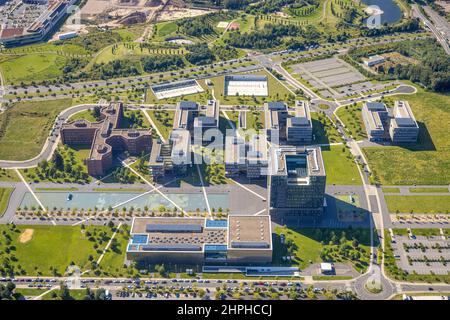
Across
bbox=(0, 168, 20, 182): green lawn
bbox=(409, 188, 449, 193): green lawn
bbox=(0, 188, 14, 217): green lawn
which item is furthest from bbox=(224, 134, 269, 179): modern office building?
bbox=(0, 188, 14, 217): green lawn

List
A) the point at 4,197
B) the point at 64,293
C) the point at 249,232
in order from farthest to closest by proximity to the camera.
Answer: the point at 4,197
the point at 249,232
the point at 64,293

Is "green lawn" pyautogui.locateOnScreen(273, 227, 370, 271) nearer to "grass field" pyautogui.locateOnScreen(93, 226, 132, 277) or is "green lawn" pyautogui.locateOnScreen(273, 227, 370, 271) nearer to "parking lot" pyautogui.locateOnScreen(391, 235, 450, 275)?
"parking lot" pyautogui.locateOnScreen(391, 235, 450, 275)

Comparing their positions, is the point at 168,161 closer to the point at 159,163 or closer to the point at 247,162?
the point at 159,163

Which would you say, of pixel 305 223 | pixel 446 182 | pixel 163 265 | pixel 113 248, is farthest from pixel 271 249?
pixel 446 182

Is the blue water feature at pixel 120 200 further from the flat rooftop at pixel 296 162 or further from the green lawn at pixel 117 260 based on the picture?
the flat rooftop at pixel 296 162

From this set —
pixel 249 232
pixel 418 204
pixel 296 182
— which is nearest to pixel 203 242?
pixel 249 232

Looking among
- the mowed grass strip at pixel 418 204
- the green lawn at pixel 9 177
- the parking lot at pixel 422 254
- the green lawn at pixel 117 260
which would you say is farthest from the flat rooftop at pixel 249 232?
the green lawn at pixel 9 177
